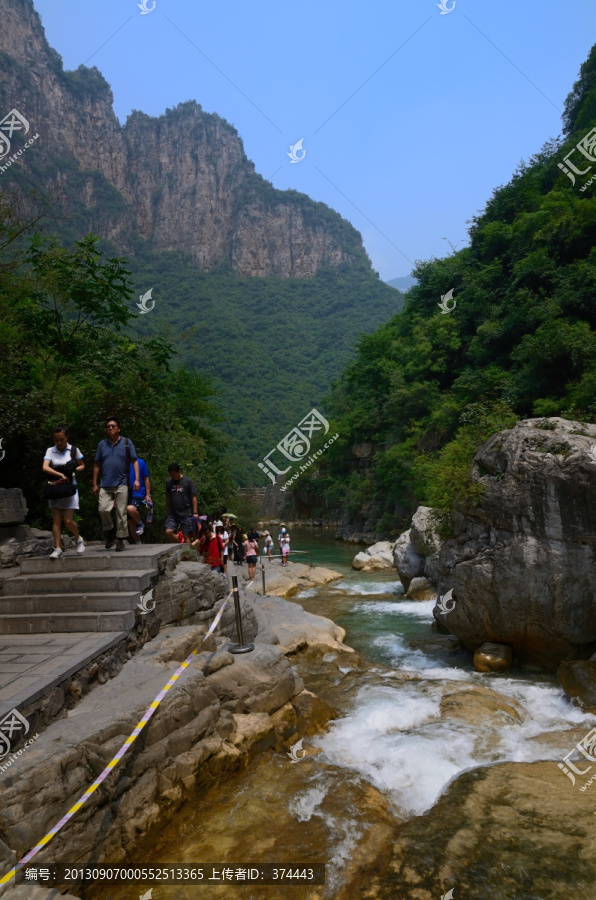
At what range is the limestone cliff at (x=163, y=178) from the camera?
109312mm

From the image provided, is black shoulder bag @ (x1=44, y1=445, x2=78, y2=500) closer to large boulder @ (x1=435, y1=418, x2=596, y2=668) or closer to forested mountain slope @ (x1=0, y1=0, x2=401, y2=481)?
large boulder @ (x1=435, y1=418, x2=596, y2=668)

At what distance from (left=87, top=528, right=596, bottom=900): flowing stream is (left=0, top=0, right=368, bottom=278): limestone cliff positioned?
372 feet

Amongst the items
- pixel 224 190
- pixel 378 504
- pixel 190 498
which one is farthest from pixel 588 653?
pixel 224 190

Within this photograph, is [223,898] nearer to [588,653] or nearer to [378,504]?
[588,653]

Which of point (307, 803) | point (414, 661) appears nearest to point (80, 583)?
point (307, 803)

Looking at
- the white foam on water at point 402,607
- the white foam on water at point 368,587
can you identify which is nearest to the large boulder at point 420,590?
the white foam on water at point 402,607

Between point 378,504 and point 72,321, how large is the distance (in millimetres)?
26339

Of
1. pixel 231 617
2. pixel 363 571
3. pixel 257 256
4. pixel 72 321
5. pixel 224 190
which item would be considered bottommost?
pixel 363 571

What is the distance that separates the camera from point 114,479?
7.31 metres

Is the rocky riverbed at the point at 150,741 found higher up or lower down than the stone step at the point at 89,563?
lower down

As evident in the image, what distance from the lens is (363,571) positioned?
22.4 meters

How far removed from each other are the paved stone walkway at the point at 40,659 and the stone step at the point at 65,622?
0.08 meters
